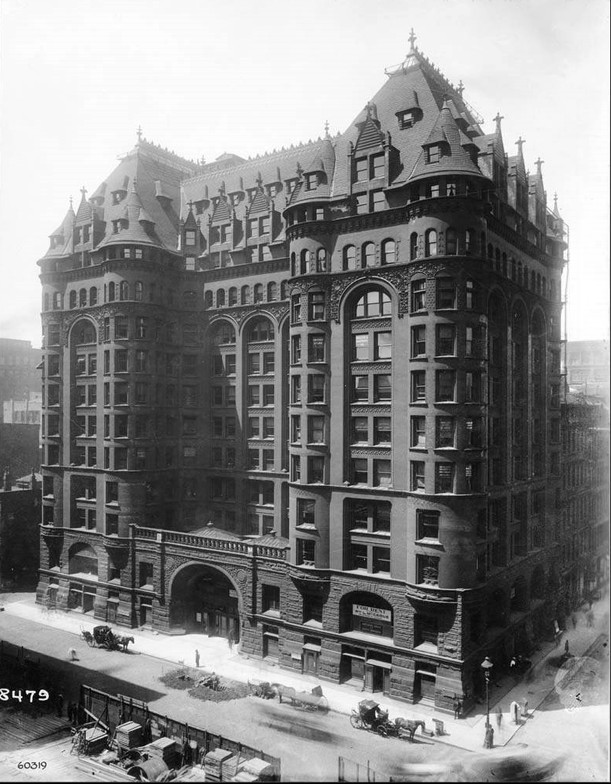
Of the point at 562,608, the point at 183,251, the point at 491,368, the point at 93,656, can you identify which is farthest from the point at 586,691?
the point at 183,251

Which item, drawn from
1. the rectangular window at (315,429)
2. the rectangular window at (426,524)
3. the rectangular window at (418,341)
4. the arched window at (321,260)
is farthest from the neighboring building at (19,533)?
the rectangular window at (418,341)

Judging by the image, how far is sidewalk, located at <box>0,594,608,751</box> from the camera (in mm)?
37250

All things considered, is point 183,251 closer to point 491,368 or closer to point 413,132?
point 413,132

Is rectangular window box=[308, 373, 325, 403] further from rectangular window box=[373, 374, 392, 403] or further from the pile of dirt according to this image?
the pile of dirt

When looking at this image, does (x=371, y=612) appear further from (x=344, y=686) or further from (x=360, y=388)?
(x=360, y=388)

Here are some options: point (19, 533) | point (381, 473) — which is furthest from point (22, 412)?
point (381, 473)

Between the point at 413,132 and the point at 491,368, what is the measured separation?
1797 cm

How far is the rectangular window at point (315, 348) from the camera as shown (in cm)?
4531

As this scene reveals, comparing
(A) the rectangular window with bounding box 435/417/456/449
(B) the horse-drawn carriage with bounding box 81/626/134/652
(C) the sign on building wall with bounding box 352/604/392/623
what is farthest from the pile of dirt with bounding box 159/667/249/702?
(A) the rectangular window with bounding box 435/417/456/449

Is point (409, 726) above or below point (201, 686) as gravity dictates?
above

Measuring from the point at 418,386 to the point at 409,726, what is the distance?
20391mm

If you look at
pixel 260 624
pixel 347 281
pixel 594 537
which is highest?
pixel 347 281

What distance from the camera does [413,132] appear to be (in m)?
44.5

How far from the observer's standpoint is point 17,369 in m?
93.2
